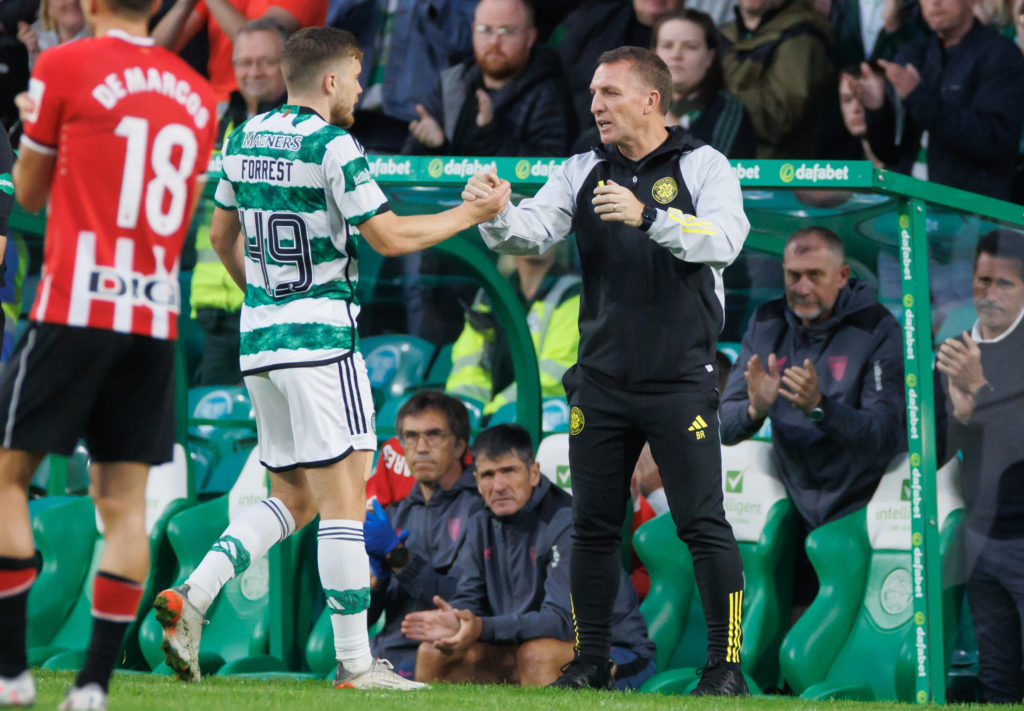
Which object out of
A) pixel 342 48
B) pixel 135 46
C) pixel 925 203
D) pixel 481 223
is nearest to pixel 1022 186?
pixel 925 203

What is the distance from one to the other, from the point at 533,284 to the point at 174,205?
11.4 feet

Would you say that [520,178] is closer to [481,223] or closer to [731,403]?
[481,223]

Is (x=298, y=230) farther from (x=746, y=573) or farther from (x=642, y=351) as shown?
(x=746, y=573)

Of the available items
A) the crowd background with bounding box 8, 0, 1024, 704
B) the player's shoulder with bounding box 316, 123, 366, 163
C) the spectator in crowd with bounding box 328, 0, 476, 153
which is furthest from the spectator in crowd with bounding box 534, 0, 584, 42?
the player's shoulder with bounding box 316, 123, 366, 163

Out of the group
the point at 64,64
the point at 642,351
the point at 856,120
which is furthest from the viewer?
the point at 856,120

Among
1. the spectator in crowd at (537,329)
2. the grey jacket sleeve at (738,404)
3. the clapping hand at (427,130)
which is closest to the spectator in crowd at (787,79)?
the spectator in crowd at (537,329)

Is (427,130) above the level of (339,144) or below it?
above

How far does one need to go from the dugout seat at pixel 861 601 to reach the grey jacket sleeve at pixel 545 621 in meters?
0.93

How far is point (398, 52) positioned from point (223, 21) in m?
1.17

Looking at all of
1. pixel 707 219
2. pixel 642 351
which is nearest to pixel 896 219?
pixel 707 219

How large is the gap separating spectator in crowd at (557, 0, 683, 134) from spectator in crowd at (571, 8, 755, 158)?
1.52ft

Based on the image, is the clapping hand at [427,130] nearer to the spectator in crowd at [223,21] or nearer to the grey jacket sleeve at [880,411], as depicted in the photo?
the spectator in crowd at [223,21]

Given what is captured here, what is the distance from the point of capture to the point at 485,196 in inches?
188

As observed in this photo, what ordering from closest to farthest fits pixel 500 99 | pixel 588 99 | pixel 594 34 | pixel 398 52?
1. pixel 588 99
2. pixel 500 99
3. pixel 594 34
4. pixel 398 52
